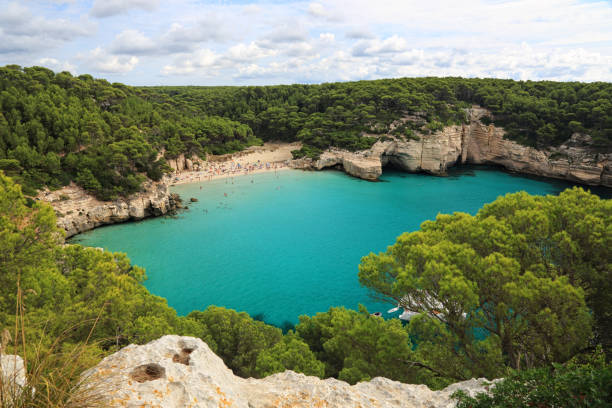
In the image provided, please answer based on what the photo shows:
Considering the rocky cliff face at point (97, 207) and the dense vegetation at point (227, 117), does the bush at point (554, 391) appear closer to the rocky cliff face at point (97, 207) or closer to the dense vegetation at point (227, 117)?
the rocky cliff face at point (97, 207)

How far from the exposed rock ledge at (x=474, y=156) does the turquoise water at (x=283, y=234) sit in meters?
2.76

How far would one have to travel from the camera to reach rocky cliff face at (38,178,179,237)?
29372mm

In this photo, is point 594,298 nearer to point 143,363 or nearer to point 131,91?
point 143,363

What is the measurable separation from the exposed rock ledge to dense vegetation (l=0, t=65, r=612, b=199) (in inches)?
66.3

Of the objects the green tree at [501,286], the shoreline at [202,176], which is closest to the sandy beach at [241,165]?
the shoreline at [202,176]

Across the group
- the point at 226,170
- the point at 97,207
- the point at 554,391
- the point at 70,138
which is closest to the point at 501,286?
the point at 554,391

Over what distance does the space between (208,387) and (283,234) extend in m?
25.1

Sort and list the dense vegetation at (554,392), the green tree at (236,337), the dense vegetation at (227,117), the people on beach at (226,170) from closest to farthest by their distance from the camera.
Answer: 1. the dense vegetation at (554,392)
2. the green tree at (236,337)
3. the dense vegetation at (227,117)
4. the people on beach at (226,170)

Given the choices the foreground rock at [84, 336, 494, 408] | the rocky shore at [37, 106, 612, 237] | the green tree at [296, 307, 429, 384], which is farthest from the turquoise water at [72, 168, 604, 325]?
the foreground rock at [84, 336, 494, 408]

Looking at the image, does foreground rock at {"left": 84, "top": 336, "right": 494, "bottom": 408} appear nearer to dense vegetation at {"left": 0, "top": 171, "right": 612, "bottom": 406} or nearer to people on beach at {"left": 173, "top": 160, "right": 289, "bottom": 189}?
dense vegetation at {"left": 0, "top": 171, "right": 612, "bottom": 406}

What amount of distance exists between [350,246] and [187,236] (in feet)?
49.6

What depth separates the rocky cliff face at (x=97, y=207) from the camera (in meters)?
29.4

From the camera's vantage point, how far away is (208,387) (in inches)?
217

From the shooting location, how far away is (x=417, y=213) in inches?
1419
